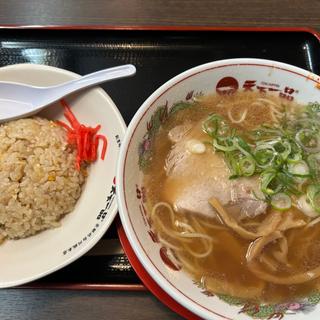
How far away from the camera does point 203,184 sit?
1.52 metres

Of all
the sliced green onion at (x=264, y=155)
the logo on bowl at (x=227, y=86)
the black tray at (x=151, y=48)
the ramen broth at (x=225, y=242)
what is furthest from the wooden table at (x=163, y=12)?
the sliced green onion at (x=264, y=155)

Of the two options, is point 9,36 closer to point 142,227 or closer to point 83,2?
point 83,2

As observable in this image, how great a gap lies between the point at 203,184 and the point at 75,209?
566 millimetres

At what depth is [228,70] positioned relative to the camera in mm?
1554

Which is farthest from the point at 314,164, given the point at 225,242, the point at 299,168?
the point at 225,242

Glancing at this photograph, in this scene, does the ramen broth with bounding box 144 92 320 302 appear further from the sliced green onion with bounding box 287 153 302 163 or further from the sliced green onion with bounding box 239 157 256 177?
the sliced green onion with bounding box 287 153 302 163

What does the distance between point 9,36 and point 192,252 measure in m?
1.36

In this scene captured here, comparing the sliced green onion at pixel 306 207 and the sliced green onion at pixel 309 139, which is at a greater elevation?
the sliced green onion at pixel 309 139

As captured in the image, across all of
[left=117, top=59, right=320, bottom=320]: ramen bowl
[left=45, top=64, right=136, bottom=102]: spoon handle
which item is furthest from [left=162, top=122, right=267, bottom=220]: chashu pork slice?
[left=45, top=64, right=136, bottom=102]: spoon handle

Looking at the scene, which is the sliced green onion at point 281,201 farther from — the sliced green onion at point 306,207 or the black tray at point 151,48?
the black tray at point 151,48

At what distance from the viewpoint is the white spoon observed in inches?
67.2

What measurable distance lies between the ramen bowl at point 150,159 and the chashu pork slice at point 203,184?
116mm

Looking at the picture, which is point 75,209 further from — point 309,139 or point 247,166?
point 309,139

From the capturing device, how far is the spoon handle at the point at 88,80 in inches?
66.7
